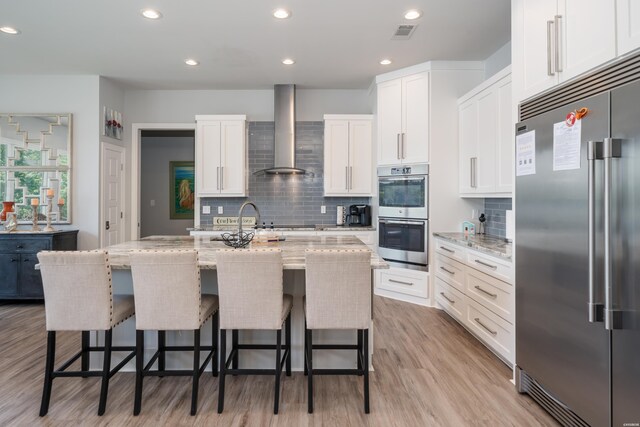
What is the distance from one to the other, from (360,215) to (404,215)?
2.79ft

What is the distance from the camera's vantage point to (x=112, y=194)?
4980 mm

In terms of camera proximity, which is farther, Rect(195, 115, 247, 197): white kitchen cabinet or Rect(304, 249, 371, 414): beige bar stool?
Result: Rect(195, 115, 247, 197): white kitchen cabinet

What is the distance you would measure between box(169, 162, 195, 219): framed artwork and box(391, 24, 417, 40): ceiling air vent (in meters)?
5.34

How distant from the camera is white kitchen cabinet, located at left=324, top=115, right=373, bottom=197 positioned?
16.3 ft

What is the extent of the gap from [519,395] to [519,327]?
1.45 ft

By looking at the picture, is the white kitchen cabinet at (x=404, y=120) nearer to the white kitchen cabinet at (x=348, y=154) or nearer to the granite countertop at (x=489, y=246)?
the white kitchen cabinet at (x=348, y=154)

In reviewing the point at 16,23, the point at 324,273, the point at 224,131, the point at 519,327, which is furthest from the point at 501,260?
the point at 16,23

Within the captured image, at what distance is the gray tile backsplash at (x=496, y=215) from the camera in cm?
371

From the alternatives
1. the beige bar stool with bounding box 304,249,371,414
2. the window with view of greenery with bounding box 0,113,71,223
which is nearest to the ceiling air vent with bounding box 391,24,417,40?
the beige bar stool with bounding box 304,249,371,414

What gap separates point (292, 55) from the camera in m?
4.02

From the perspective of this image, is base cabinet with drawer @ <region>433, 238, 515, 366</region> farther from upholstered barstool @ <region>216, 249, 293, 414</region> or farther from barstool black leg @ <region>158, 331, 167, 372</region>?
barstool black leg @ <region>158, 331, 167, 372</region>

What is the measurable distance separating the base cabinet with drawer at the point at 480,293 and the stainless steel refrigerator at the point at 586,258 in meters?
0.33

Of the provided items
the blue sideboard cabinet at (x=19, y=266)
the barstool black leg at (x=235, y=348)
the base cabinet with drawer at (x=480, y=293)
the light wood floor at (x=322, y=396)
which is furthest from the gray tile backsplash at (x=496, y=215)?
the blue sideboard cabinet at (x=19, y=266)

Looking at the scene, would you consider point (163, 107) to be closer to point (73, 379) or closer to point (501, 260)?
point (73, 379)
